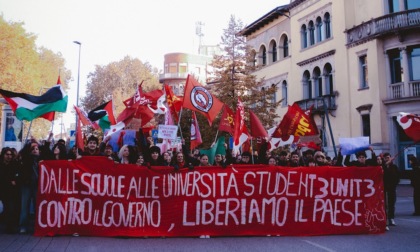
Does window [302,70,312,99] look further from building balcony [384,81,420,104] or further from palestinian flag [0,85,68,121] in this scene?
palestinian flag [0,85,68,121]

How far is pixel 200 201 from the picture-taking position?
8906 millimetres

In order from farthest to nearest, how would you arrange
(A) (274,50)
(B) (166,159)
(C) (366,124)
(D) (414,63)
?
(A) (274,50) → (C) (366,124) → (D) (414,63) → (B) (166,159)

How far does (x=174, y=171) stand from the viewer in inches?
353

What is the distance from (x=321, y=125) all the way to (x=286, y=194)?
73.7ft

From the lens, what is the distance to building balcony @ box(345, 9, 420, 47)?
24938 mm

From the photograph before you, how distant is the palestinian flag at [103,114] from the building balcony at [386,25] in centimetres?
1735

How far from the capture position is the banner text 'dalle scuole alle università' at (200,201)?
8680 millimetres

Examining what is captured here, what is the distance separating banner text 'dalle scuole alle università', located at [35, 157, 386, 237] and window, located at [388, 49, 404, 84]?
19.0 meters

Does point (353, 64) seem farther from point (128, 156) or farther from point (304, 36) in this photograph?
point (128, 156)

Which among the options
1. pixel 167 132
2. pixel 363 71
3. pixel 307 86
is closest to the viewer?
pixel 167 132

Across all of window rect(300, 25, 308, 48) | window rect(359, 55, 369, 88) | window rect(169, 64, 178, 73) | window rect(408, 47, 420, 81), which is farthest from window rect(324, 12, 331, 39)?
window rect(169, 64, 178, 73)

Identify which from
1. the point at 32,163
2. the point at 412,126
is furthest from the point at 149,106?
the point at 412,126

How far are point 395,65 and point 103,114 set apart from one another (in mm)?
18249

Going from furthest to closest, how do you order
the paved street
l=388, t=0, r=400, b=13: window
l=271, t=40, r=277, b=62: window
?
l=271, t=40, r=277, b=62: window < l=388, t=0, r=400, b=13: window < the paved street
